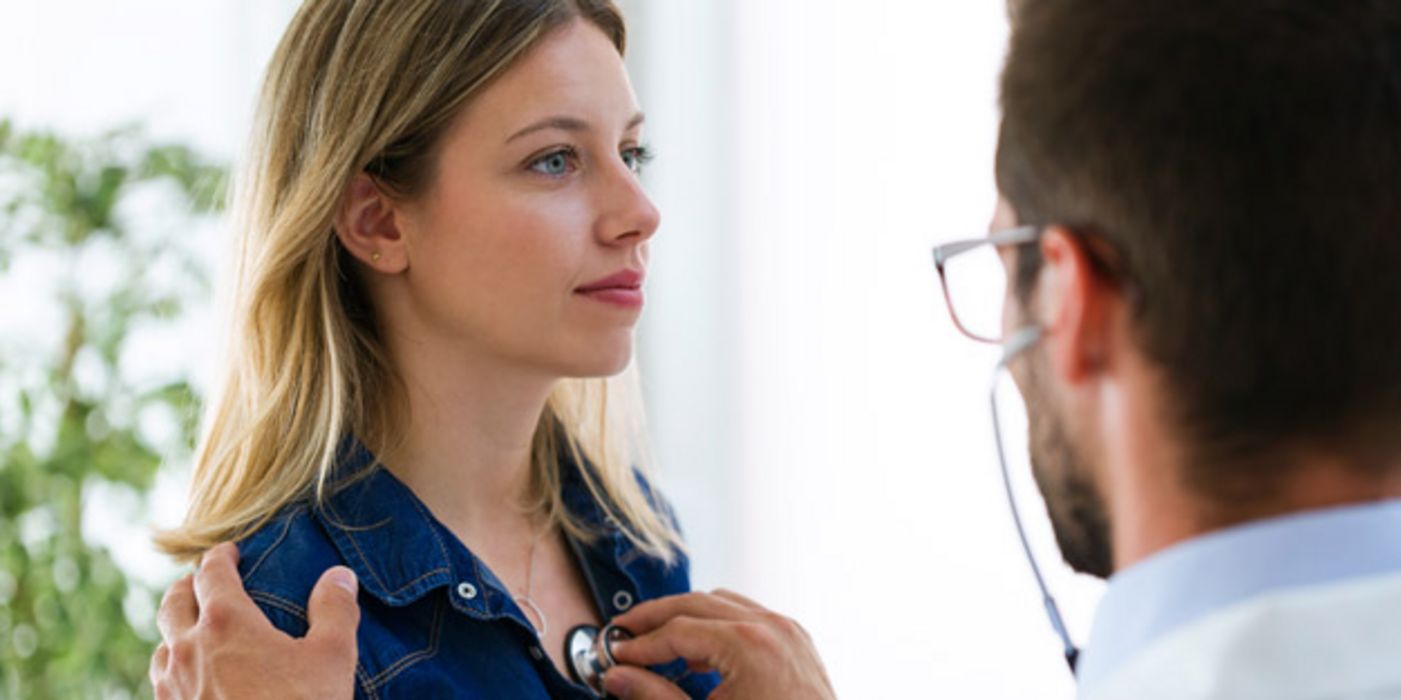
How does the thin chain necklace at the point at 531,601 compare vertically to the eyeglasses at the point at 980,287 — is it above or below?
below

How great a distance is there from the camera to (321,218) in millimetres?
1559

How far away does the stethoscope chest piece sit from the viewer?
1597mm

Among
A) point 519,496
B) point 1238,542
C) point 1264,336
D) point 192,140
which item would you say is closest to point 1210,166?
point 1264,336

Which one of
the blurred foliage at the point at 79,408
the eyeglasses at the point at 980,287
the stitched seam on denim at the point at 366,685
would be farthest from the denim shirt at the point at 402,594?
the eyeglasses at the point at 980,287

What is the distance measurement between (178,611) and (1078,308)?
2.87 feet

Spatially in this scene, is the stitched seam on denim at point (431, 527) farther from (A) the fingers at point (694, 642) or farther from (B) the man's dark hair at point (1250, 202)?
(B) the man's dark hair at point (1250, 202)

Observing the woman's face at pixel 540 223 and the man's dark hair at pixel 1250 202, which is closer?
the man's dark hair at pixel 1250 202

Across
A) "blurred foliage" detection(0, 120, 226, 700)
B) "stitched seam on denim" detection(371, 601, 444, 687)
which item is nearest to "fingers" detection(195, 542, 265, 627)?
"stitched seam on denim" detection(371, 601, 444, 687)

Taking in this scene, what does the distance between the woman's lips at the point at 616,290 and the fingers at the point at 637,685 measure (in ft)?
1.18

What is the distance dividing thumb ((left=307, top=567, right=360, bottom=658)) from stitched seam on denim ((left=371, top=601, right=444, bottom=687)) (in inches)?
2.1

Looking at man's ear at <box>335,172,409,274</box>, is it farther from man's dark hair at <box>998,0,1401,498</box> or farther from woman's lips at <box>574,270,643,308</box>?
man's dark hair at <box>998,0,1401,498</box>

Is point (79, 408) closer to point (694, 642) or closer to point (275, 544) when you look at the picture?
point (275, 544)

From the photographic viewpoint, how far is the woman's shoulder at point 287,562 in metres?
1.42

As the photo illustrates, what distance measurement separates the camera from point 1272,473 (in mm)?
965
